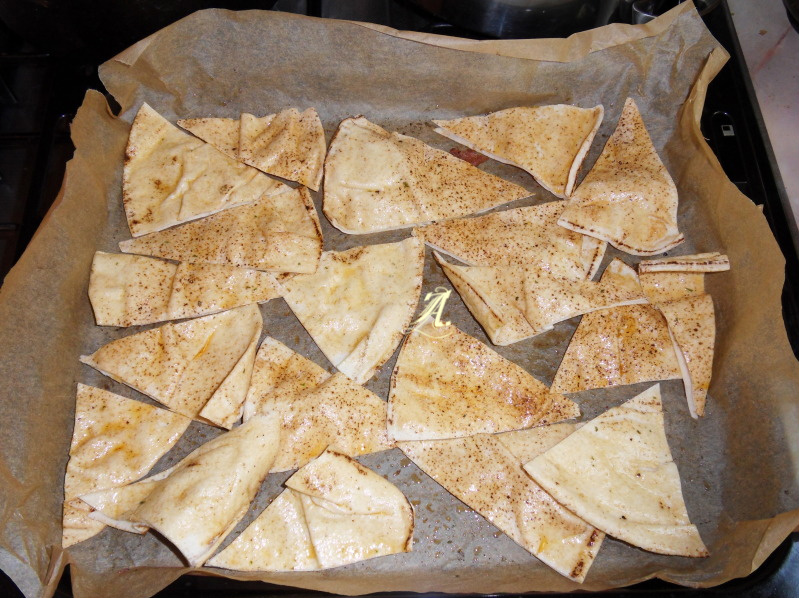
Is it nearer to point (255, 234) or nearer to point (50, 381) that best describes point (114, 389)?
point (50, 381)

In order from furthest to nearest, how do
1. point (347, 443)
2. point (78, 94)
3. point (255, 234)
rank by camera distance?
point (78, 94) < point (255, 234) < point (347, 443)

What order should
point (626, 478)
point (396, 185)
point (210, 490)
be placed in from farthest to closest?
point (396, 185)
point (626, 478)
point (210, 490)

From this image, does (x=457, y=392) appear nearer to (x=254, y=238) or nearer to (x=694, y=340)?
(x=694, y=340)

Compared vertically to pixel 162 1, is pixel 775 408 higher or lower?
lower

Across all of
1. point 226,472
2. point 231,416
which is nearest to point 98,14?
point 231,416

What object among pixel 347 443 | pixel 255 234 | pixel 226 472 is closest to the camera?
pixel 226 472

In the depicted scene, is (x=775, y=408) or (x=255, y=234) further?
(x=255, y=234)

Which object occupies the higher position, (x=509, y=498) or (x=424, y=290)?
(x=424, y=290)

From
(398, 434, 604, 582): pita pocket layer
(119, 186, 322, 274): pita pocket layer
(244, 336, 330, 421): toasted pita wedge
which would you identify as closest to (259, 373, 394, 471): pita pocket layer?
(244, 336, 330, 421): toasted pita wedge

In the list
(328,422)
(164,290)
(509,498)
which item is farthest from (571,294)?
(164,290)
